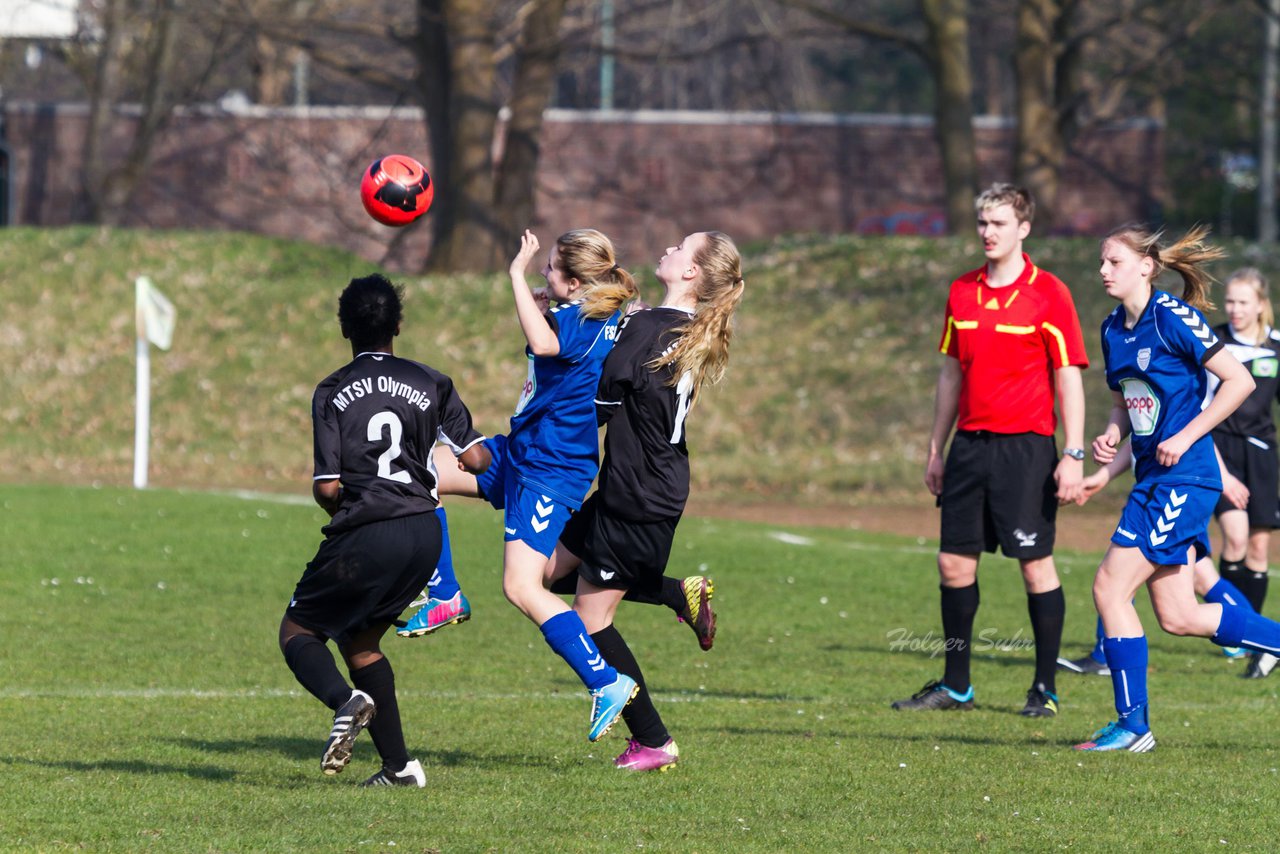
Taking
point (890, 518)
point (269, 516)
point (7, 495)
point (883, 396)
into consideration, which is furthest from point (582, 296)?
point (883, 396)

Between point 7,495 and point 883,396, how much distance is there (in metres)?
11.1

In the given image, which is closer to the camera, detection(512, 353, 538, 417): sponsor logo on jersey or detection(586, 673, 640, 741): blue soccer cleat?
detection(586, 673, 640, 741): blue soccer cleat

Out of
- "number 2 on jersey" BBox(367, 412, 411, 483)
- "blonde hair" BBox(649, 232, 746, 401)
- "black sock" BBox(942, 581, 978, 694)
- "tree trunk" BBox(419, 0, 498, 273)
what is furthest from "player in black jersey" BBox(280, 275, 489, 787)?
"tree trunk" BBox(419, 0, 498, 273)

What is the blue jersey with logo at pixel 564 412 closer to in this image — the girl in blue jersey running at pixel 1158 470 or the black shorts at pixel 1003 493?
the girl in blue jersey running at pixel 1158 470

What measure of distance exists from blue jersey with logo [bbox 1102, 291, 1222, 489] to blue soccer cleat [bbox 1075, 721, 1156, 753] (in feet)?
3.30

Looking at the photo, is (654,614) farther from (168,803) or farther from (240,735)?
(168,803)

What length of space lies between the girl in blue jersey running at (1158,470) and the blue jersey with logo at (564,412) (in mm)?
2100

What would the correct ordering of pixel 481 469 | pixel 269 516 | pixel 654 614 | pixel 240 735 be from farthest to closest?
1. pixel 269 516
2. pixel 654 614
3. pixel 240 735
4. pixel 481 469

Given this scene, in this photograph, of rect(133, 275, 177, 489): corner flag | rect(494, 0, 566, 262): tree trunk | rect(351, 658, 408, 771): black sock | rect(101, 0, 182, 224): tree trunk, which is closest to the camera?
rect(351, 658, 408, 771): black sock

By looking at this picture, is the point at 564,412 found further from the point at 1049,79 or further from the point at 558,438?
the point at 1049,79

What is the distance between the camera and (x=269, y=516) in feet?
48.6

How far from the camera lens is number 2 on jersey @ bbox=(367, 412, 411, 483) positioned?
5.57 meters

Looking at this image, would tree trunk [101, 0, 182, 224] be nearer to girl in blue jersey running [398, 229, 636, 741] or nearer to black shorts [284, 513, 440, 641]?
girl in blue jersey running [398, 229, 636, 741]

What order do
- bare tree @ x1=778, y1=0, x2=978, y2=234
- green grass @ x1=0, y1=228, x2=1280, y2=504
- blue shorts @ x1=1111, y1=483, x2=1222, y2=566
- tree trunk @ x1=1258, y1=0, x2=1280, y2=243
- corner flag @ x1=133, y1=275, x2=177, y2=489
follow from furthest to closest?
1. tree trunk @ x1=1258, y1=0, x2=1280, y2=243
2. bare tree @ x1=778, y1=0, x2=978, y2=234
3. green grass @ x1=0, y1=228, x2=1280, y2=504
4. corner flag @ x1=133, y1=275, x2=177, y2=489
5. blue shorts @ x1=1111, y1=483, x2=1222, y2=566
